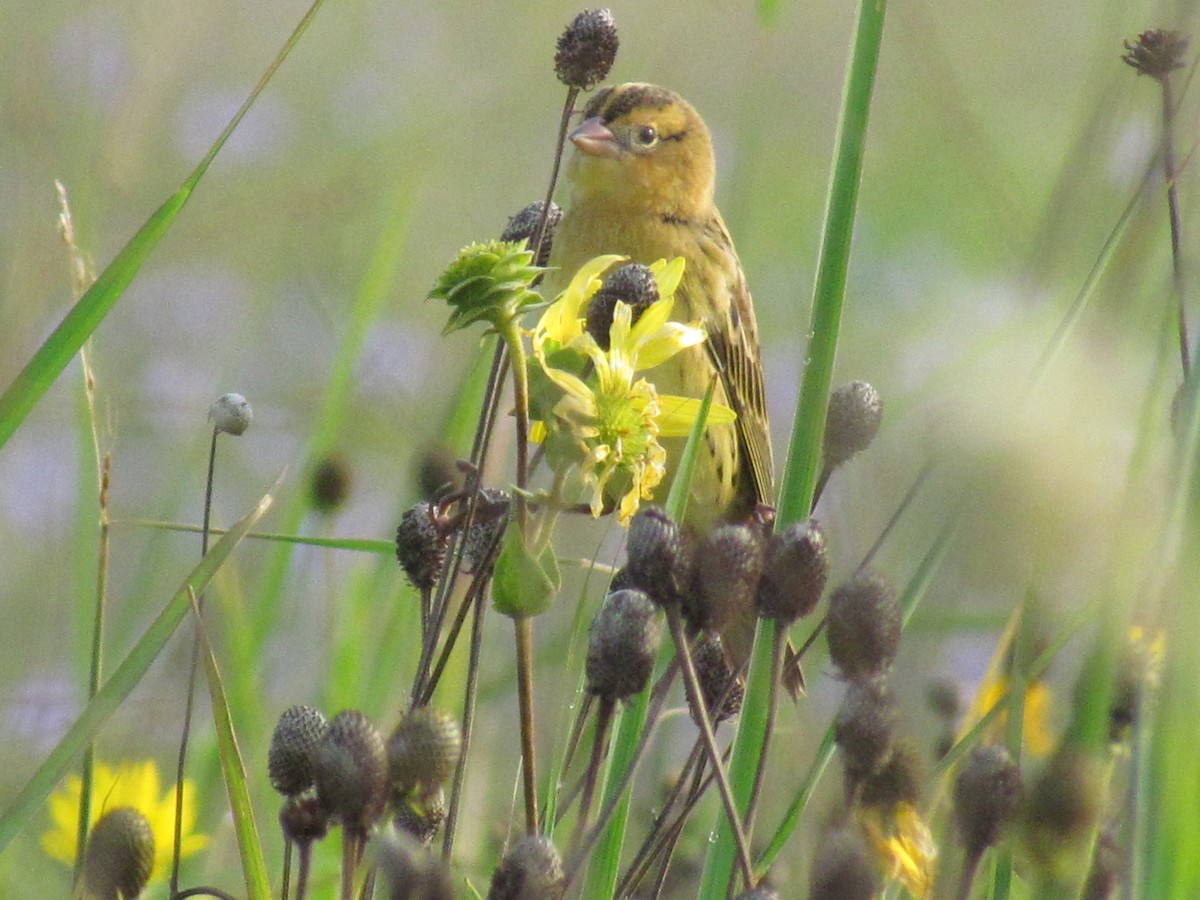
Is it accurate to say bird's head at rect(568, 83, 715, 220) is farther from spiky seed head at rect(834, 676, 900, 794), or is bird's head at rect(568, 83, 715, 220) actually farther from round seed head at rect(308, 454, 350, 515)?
spiky seed head at rect(834, 676, 900, 794)

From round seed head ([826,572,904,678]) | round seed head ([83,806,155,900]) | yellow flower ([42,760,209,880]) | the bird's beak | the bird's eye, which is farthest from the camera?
the bird's eye

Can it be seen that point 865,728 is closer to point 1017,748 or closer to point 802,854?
point 1017,748

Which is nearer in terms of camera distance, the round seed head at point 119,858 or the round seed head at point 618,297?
the round seed head at point 119,858

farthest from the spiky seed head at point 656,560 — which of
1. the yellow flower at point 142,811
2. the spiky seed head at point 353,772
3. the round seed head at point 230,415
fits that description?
the yellow flower at point 142,811

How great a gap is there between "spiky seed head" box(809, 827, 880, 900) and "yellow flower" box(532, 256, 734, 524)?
0.40 metres

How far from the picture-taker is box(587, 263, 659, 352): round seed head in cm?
149

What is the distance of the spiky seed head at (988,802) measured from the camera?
44.1 inches

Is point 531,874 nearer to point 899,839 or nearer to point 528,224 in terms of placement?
point 899,839

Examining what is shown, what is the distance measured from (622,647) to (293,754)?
29 centimetres

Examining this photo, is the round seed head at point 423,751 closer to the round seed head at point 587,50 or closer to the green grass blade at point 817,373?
the green grass blade at point 817,373

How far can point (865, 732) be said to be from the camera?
3.79 feet

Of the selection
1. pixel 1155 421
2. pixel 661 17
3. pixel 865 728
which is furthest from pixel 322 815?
pixel 661 17

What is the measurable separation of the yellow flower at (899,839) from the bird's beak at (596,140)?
202cm

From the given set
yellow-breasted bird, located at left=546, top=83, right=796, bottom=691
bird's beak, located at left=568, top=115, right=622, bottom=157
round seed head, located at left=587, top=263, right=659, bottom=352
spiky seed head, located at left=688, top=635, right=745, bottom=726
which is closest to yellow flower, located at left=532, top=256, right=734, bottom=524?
round seed head, located at left=587, top=263, right=659, bottom=352
